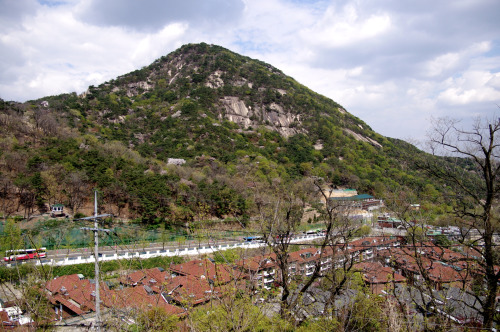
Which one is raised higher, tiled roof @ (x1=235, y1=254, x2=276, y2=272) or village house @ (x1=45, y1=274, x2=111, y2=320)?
Result: tiled roof @ (x1=235, y1=254, x2=276, y2=272)

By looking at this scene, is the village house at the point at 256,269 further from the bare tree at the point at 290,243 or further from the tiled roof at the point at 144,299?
the tiled roof at the point at 144,299

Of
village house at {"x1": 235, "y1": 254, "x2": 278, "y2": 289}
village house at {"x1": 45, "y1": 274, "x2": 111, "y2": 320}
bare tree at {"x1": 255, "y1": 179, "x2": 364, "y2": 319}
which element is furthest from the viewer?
village house at {"x1": 45, "y1": 274, "x2": 111, "y2": 320}

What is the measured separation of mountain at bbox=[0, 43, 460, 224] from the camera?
23.1 m

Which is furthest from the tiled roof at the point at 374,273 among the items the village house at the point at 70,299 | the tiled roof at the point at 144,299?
the village house at the point at 70,299

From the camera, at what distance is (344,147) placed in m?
55.0

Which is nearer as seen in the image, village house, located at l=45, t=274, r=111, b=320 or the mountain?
village house, located at l=45, t=274, r=111, b=320

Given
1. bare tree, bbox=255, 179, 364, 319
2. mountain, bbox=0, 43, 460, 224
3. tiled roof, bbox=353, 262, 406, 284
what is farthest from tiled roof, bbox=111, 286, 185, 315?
tiled roof, bbox=353, 262, 406, 284

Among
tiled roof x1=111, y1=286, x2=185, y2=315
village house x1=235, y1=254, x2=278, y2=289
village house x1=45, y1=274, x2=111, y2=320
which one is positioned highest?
village house x1=235, y1=254, x2=278, y2=289

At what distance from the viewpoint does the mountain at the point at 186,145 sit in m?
23.1

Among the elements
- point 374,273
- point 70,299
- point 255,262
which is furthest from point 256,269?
point 70,299

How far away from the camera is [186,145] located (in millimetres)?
43000

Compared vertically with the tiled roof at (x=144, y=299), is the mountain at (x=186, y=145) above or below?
above

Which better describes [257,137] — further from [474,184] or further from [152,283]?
[474,184]

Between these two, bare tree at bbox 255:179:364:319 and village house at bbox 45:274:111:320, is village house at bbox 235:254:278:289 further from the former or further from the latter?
village house at bbox 45:274:111:320
